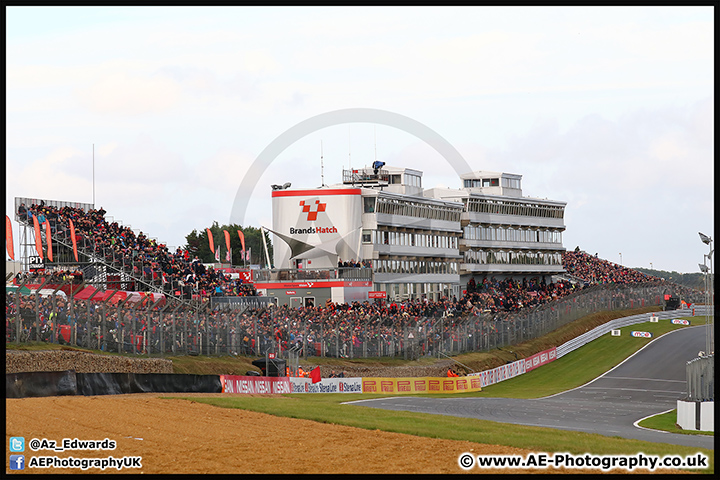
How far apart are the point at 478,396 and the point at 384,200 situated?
3577 centimetres

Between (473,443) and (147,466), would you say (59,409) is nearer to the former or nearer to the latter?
(147,466)

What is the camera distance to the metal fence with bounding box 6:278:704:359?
3197 centimetres

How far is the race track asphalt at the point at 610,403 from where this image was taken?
3117 centimetres

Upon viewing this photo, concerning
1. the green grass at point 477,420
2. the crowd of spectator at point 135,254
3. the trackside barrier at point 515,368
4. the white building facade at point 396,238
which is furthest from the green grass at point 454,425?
the white building facade at point 396,238

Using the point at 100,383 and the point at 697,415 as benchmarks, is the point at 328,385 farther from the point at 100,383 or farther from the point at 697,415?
the point at 697,415

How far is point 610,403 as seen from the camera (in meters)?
43.8

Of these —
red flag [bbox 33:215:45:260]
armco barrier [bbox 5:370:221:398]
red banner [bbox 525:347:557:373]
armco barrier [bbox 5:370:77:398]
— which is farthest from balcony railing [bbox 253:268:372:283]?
armco barrier [bbox 5:370:77:398]

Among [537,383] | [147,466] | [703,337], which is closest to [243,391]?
[147,466]

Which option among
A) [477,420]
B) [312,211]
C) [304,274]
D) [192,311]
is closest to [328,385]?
[192,311]

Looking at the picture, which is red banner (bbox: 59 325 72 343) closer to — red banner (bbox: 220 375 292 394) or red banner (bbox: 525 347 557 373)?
red banner (bbox: 220 375 292 394)

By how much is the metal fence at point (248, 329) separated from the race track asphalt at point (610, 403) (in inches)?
219

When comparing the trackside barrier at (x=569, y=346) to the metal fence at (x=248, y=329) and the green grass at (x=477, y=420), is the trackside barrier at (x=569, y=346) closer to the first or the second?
the green grass at (x=477, y=420)

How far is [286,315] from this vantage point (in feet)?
159

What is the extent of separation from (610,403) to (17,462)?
31.4m
